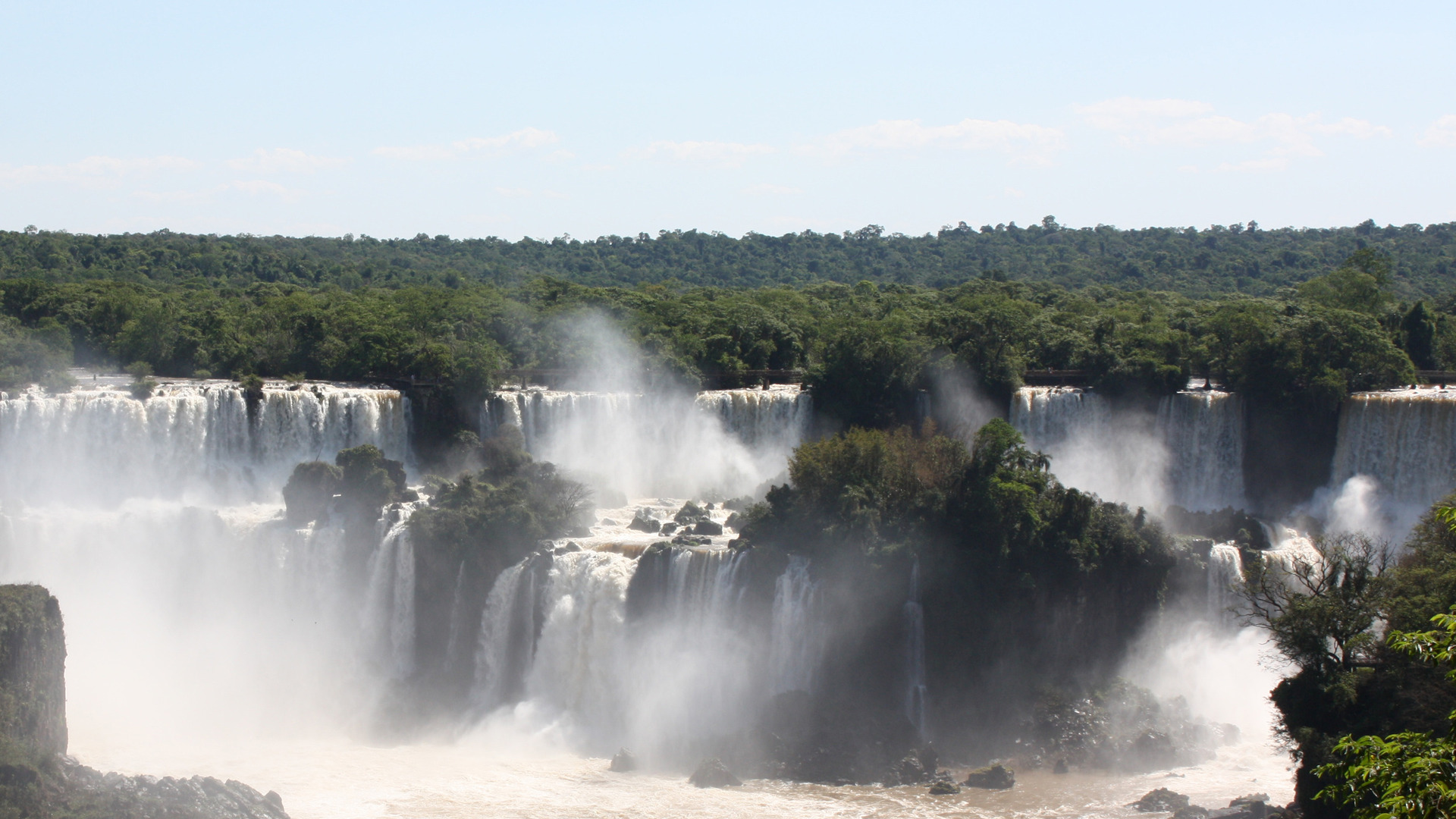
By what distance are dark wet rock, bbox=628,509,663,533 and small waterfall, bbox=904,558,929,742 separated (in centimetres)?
857

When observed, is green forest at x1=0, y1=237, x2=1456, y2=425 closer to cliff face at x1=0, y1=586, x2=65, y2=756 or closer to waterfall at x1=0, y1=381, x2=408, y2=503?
waterfall at x1=0, y1=381, x2=408, y2=503

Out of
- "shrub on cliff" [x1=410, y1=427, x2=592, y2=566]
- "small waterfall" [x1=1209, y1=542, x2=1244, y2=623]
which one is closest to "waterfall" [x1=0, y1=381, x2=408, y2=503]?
"shrub on cliff" [x1=410, y1=427, x2=592, y2=566]

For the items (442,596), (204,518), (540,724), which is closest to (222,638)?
(204,518)

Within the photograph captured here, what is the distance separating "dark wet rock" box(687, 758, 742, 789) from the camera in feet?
103

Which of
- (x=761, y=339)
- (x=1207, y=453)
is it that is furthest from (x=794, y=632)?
(x=761, y=339)

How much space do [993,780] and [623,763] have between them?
878cm

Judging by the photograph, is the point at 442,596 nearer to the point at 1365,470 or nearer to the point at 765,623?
the point at 765,623

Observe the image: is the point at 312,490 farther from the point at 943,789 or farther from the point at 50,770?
the point at 943,789

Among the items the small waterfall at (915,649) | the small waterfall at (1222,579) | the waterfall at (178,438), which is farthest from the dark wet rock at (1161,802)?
the waterfall at (178,438)

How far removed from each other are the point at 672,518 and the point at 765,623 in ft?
22.8

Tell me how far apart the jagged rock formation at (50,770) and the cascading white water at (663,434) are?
59.9 feet

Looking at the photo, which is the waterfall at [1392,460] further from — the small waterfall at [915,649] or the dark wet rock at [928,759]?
the dark wet rock at [928,759]

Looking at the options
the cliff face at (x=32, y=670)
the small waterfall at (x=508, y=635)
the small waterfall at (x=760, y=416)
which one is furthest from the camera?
the small waterfall at (x=760, y=416)

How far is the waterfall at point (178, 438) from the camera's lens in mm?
41188
